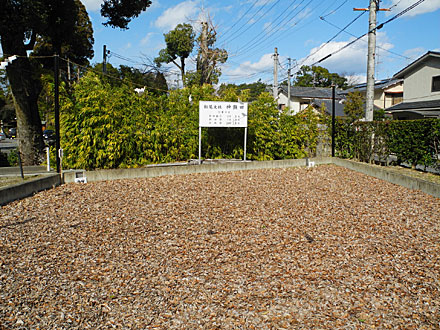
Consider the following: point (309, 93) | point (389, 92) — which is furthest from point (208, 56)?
point (309, 93)

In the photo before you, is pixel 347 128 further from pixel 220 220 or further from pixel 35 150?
pixel 35 150

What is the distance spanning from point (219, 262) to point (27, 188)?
4.12 metres

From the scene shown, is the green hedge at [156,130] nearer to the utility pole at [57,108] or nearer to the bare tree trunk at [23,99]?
the utility pole at [57,108]

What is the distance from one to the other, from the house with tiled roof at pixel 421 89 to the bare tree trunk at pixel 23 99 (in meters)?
19.4

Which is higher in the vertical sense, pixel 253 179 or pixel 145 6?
pixel 145 6

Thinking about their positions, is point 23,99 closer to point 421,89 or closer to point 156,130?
point 156,130

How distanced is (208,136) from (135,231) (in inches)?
210

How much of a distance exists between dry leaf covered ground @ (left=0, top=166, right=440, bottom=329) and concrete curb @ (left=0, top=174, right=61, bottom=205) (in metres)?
0.22

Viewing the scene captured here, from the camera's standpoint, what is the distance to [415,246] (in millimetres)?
3545

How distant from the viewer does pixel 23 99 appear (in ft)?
28.3

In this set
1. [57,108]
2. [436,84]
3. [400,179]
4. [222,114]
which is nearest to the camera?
[57,108]

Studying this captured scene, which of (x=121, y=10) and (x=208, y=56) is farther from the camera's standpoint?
(x=208, y=56)

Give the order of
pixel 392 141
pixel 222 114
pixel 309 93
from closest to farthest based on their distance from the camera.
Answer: pixel 392 141, pixel 222 114, pixel 309 93

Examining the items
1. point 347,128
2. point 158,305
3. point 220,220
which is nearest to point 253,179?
point 220,220
